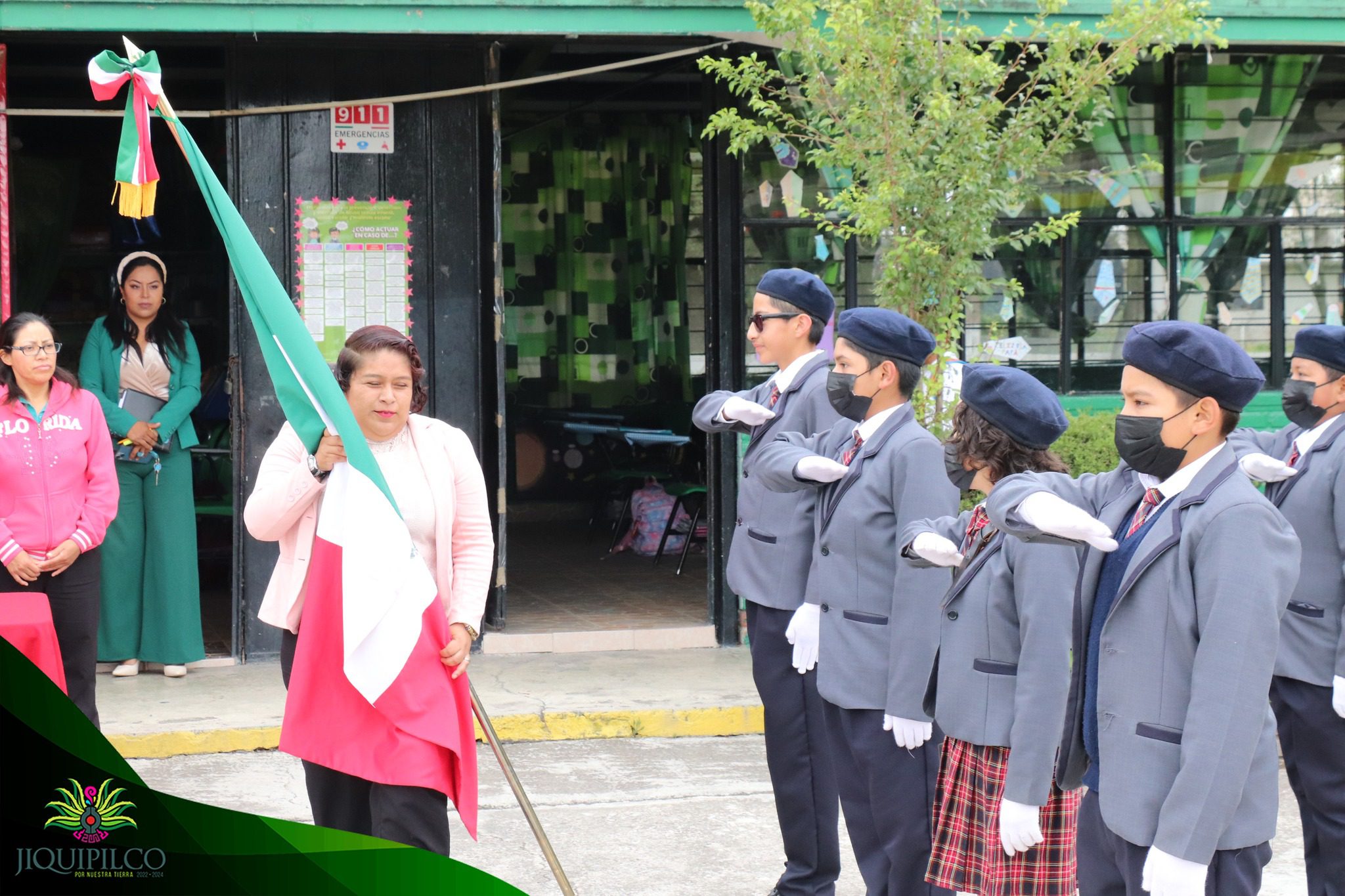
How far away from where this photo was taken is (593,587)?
10.2m

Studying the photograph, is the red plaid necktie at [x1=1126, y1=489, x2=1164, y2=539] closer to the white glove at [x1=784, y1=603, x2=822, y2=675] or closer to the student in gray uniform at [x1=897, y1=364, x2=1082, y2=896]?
the student in gray uniform at [x1=897, y1=364, x2=1082, y2=896]

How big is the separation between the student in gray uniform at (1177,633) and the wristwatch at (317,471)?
1.78 meters

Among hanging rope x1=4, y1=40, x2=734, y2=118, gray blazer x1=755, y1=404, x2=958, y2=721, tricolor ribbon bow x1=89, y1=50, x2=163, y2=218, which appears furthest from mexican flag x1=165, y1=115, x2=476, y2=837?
hanging rope x1=4, y1=40, x2=734, y2=118

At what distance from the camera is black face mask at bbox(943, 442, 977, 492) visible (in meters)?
3.95

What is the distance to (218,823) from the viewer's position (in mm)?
3434

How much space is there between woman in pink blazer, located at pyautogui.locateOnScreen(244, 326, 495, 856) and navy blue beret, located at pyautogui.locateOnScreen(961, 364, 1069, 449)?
4.54 feet

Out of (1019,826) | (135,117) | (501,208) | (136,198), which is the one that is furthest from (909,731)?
(501,208)

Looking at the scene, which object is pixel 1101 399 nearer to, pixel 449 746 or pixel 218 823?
pixel 449 746

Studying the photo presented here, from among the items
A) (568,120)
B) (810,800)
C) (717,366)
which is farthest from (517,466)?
(810,800)

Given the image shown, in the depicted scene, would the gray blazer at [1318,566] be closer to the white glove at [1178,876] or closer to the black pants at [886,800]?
the black pants at [886,800]

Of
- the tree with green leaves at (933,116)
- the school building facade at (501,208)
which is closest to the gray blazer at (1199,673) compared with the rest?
the tree with green leaves at (933,116)

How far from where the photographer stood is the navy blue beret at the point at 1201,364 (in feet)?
10.3

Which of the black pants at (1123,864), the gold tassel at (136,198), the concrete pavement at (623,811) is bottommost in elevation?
the concrete pavement at (623,811)

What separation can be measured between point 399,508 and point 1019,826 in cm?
180
